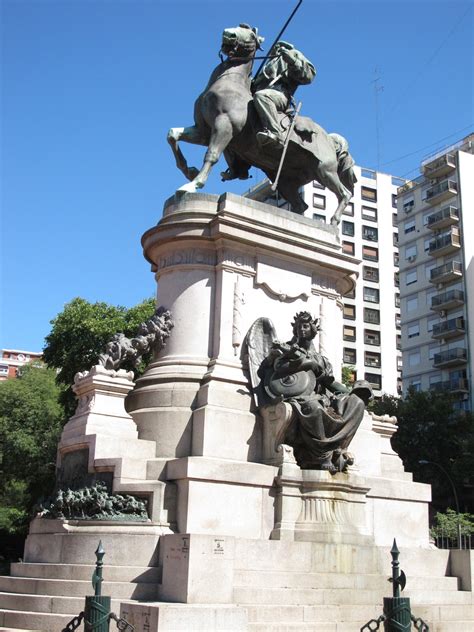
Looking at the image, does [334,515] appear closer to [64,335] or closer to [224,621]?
[224,621]

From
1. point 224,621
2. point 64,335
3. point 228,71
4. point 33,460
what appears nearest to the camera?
point 224,621

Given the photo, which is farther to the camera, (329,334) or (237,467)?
(329,334)

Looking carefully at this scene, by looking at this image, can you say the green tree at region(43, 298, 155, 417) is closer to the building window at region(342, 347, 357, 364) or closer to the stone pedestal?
the stone pedestal

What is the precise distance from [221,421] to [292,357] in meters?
1.70

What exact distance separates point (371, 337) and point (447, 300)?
16.2 meters

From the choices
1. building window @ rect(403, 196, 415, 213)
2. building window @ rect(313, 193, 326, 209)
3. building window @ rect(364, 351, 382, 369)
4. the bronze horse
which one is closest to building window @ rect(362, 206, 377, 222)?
building window @ rect(313, 193, 326, 209)

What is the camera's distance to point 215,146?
52.6ft

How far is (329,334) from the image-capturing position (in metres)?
16.1

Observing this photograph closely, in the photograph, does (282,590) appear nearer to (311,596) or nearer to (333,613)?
(311,596)

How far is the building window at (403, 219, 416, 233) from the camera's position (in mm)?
73194

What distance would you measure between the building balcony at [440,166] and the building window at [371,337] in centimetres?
1737

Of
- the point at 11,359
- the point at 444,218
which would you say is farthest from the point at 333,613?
the point at 11,359

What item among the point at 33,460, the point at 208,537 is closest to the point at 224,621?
the point at 208,537

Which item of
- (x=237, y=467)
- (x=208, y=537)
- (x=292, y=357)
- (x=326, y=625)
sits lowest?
(x=326, y=625)
